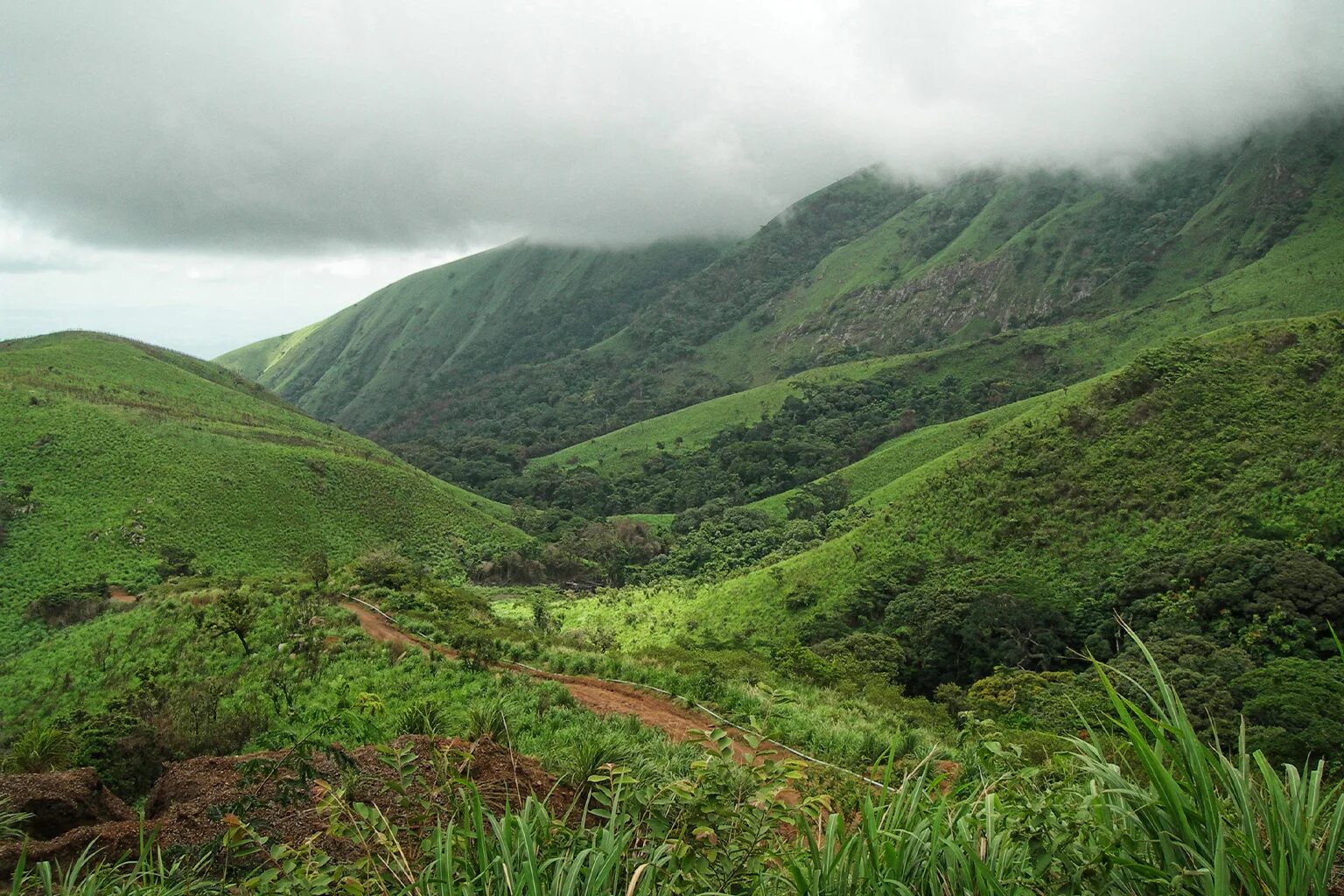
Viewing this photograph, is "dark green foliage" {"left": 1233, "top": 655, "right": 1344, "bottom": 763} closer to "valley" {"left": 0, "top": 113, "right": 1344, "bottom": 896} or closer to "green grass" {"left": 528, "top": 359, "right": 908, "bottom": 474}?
"valley" {"left": 0, "top": 113, "right": 1344, "bottom": 896}

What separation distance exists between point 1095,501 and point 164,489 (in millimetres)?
58391

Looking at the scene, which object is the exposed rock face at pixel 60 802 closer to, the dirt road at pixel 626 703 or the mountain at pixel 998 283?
the dirt road at pixel 626 703

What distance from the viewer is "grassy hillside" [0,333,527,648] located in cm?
4641

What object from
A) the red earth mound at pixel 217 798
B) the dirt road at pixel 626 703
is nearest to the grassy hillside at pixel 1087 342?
the dirt road at pixel 626 703

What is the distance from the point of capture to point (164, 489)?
178ft

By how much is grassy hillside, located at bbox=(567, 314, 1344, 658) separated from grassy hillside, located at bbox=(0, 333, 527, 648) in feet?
84.2

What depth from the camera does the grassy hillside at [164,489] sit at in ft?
152

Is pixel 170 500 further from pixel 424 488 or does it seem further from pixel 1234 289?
pixel 1234 289

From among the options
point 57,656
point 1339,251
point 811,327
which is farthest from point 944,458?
point 811,327

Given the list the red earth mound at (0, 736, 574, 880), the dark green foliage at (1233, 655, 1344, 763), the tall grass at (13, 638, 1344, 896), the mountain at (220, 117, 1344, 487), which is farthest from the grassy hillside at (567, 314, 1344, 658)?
the mountain at (220, 117, 1344, 487)

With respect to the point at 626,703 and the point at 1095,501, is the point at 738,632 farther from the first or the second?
the point at 626,703

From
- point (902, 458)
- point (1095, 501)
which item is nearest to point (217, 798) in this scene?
point (1095, 501)

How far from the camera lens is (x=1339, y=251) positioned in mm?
99750

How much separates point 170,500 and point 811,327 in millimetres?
149074
